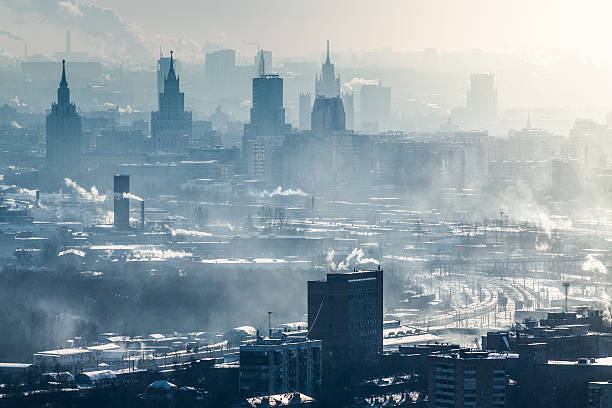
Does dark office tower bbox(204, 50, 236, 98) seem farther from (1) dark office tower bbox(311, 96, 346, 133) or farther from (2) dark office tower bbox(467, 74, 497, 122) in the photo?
(1) dark office tower bbox(311, 96, 346, 133)

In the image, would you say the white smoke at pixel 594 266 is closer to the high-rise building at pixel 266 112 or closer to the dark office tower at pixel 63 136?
the dark office tower at pixel 63 136

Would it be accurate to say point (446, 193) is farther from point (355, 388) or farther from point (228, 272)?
point (355, 388)

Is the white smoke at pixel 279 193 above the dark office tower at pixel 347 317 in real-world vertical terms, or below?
above

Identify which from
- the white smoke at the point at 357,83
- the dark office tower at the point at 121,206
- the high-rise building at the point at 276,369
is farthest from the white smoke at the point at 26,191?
the high-rise building at the point at 276,369

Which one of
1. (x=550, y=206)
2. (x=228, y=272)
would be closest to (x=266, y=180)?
(x=550, y=206)

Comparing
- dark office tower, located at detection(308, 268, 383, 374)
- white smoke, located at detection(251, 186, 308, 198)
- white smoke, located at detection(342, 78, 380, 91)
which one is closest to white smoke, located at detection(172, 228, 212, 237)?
white smoke, located at detection(251, 186, 308, 198)

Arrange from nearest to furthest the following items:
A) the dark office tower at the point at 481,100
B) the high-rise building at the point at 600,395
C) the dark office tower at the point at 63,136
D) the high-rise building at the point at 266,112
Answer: the high-rise building at the point at 600,395 → the dark office tower at the point at 63,136 → the high-rise building at the point at 266,112 → the dark office tower at the point at 481,100
